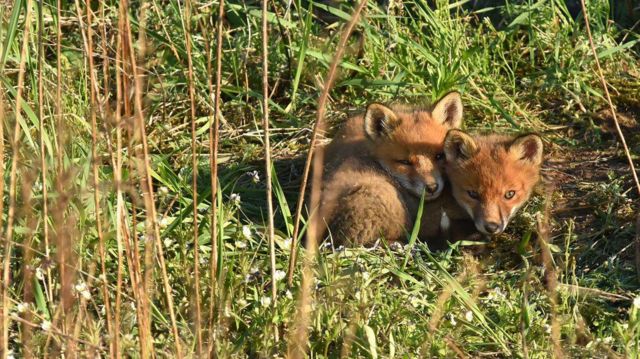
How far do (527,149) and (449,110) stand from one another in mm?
594

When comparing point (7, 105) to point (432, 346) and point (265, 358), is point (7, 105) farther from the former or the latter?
point (432, 346)

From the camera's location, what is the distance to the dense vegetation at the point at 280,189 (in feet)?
11.2

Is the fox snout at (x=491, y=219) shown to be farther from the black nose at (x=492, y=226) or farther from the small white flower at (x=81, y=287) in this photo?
the small white flower at (x=81, y=287)

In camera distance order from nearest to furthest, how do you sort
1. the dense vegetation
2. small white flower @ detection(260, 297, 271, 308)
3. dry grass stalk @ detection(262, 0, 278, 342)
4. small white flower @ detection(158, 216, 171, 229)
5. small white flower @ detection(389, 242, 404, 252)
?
dry grass stalk @ detection(262, 0, 278, 342), the dense vegetation, small white flower @ detection(260, 297, 271, 308), small white flower @ detection(158, 216, 171, 229), small white flower @ detection(389, 242, 404, 252)

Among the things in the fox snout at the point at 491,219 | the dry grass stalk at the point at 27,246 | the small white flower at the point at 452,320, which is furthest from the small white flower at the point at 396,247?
the dry grass stalk at the point at 27,246

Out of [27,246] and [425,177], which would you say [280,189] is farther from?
[27,246]

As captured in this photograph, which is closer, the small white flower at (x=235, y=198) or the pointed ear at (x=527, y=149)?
the small white flower at (x=235, y=198)

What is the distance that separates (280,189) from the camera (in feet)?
15.6

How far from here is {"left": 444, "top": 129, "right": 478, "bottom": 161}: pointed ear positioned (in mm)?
5160

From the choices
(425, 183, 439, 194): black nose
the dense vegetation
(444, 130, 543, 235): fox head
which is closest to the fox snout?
(444, 130, 543, 235): fox head

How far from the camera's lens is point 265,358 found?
3.68 metres

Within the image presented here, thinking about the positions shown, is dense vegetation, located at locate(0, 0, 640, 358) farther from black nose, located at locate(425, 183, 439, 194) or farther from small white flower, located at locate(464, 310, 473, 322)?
black nose, located at locate(425, 183, 439, 194)

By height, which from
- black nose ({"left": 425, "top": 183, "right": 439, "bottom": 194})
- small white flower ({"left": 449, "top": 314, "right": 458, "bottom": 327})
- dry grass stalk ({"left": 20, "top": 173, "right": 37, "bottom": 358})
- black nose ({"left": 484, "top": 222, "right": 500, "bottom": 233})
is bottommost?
black nose ({"left": 484, "top": 222, "right": 500, "bottom": 233})

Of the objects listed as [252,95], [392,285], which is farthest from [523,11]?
[392,285]
